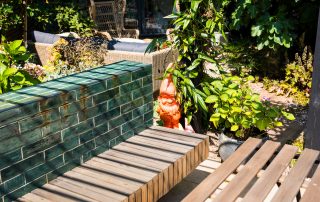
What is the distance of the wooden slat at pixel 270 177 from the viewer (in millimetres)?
2549

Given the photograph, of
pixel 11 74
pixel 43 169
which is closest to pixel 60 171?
pixel 43 169

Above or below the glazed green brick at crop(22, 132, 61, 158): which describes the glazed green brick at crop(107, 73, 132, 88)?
above

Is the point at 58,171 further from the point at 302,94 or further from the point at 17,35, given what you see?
the point at 17,35

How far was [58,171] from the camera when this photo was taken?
2988 mm

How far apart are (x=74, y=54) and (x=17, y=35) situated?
317 centimetres

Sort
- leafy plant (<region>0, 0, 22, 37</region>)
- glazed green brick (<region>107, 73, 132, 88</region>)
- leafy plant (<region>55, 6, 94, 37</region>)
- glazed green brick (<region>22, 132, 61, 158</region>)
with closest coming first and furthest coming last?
glazed green brick (<region>22, 132, 61, 158</region>)
glazed green brick (<region>107, 73, 132, 88</region>)
leafy plant (<region>0, 0, 22, 37</region>)
leafy plant (<region>55, 6, 94, 37</region>)

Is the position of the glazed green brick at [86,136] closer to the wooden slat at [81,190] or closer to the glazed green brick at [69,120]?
the glazed green brick at [69,120]

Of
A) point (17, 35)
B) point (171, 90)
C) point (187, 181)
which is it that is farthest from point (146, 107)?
point (17, 35)

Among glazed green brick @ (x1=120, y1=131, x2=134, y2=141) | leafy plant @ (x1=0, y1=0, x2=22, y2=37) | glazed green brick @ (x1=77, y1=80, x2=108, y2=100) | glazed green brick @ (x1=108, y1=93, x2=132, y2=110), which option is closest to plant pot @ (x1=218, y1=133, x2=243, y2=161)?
glazed green brick @ (x1=120, y1=131, x2=134, y2=141)

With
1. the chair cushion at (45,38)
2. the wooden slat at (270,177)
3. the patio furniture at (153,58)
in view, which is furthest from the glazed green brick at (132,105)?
the chair cushion at (45,38)

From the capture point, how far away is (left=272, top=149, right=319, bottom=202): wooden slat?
2.55 m

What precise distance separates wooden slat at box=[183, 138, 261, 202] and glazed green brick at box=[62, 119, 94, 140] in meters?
1.08

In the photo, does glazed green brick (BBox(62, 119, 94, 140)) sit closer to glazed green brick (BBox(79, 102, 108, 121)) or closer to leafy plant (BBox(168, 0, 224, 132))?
glazed green brick (BBox(79, 102, 108, 121))

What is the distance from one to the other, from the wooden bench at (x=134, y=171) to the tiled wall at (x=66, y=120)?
107 millimetres
